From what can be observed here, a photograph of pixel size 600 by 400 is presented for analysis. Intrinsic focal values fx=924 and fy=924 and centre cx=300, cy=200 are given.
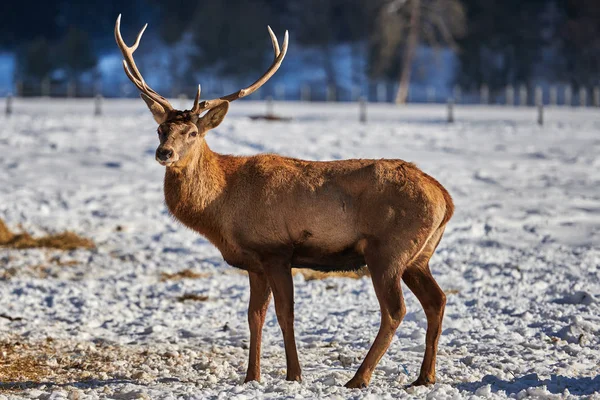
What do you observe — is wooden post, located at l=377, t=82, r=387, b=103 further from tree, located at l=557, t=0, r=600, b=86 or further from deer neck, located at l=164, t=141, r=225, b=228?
deer neck, located at l=164, t=141, r=225, b=228

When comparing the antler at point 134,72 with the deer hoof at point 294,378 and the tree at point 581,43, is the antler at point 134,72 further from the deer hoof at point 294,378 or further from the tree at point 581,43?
the tree at point 581,43

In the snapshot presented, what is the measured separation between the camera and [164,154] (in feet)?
22.6

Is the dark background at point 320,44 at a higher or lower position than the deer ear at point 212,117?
higher

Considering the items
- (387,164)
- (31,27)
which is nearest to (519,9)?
(31,27)

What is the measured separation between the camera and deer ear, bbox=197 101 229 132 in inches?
293

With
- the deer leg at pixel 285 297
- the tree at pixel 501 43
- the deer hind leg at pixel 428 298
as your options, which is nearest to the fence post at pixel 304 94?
the tree at pixel 501 43

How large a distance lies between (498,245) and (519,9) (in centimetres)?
5606

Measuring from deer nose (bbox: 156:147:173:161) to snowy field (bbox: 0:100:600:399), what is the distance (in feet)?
5.50

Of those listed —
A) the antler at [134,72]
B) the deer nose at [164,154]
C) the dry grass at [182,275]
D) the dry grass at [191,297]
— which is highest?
the antler at [134,72]

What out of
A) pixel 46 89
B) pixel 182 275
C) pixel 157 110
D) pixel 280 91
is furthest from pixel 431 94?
pixel 157 110

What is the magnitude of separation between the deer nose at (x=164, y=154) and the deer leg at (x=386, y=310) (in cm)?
175

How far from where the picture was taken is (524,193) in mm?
16688

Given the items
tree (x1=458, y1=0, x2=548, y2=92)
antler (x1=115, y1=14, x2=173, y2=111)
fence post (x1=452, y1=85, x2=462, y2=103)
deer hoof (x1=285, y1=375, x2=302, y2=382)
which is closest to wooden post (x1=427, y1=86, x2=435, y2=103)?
fence post (x1=452, y1=85, x2=462, y2=103)

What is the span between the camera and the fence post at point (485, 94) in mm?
60597
